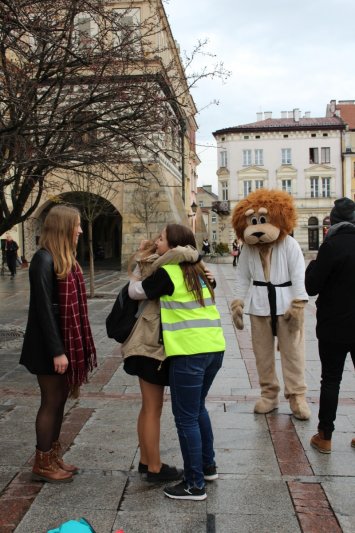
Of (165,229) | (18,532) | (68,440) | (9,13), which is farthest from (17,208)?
(18,532)

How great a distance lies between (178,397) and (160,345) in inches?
13.0

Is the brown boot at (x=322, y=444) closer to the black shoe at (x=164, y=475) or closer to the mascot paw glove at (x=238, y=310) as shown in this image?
the black shoe at (x=164, y=475)

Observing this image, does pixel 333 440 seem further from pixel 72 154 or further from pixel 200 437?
pixel 72 154

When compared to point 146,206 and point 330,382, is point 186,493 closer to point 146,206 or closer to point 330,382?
point 330,382

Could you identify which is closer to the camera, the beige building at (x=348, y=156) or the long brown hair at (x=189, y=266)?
the long brown hair at (x=189, y=266)

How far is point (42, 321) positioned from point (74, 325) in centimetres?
22

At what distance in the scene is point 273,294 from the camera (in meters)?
4.91

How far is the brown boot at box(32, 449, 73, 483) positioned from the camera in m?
3.59

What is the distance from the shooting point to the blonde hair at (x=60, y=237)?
3.58 m

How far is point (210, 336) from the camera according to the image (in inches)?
132

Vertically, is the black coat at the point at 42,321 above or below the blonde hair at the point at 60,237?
below

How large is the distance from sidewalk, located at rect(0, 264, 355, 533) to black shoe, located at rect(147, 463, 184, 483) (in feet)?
0.16

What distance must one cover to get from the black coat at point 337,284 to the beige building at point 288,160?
58.9 m

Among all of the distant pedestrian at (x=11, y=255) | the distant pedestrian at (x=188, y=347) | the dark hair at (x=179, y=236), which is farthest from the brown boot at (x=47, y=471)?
the distant pedestrian at (x=11, y=255)
